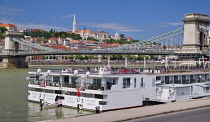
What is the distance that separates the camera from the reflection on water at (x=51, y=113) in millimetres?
15859

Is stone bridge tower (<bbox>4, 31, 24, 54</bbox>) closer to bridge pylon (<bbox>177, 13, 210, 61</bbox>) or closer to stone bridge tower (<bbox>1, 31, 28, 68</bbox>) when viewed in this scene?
stone bridge tower (<bbox>1, 31, 28, 68</bbox>)

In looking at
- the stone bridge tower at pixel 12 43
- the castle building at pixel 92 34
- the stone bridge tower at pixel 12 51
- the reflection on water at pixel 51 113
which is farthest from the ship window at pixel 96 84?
the castle building at pixel 92 34

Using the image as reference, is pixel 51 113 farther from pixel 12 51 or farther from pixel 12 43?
pixel 12 43

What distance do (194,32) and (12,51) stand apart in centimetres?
3863

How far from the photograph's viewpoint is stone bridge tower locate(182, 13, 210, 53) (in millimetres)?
50562

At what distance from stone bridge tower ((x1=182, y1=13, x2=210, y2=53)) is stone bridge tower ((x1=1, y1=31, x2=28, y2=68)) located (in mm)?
31720

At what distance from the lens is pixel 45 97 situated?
1812cm

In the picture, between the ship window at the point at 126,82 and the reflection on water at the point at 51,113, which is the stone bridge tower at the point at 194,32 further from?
the reflection on water at the point at 51,113

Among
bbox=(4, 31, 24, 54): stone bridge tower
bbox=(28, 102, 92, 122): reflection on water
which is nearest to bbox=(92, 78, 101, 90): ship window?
bbox=(28, 102, 92, 122): reflection on water

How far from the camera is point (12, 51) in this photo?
76.8 metres

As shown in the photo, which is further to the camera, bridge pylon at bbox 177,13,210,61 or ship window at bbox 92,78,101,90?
bridge pylon at bbox 177,13,210,61

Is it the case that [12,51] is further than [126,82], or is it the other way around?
[12,51]

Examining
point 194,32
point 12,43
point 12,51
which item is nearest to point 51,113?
point 194,32

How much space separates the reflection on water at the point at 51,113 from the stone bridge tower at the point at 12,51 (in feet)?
180
